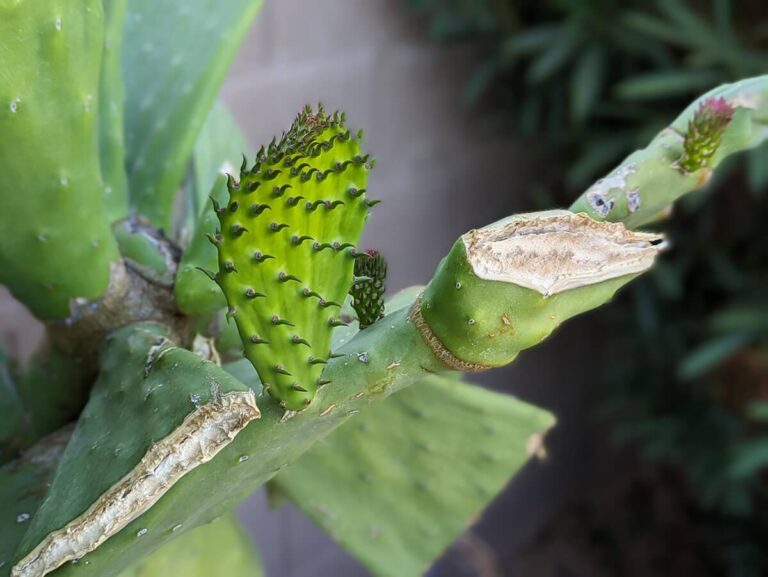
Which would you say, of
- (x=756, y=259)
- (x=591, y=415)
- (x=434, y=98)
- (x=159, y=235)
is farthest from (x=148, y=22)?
(x=591, y=415)

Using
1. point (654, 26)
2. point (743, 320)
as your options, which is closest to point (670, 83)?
point (654, 26)

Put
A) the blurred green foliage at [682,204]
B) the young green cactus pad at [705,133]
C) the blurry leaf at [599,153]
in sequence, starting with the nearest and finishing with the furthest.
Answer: the young green cactus pad at [705,133] → the blurred green foliage at [682,204] → the blurry leaf at [599,153]

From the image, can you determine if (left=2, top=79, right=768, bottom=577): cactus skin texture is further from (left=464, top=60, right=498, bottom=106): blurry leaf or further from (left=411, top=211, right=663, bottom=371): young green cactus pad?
(left=464, top=60, right=498, bottom=106): blurry leaf

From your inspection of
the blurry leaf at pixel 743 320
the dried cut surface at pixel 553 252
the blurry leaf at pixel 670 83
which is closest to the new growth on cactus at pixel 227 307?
the dried cut surface at pixel 553 252

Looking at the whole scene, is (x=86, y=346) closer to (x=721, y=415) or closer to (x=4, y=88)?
(x=4, y=88)

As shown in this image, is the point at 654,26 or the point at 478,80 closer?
the point at 654,26

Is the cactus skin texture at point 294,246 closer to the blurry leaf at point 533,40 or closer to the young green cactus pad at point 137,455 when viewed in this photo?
the young green cactus pad at point 137,455

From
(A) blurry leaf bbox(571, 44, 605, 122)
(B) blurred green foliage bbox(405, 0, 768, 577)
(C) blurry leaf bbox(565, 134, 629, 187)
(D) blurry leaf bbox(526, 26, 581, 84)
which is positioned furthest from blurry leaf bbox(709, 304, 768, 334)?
(D) blurry leaf bbox(526, 26, 581, 84)

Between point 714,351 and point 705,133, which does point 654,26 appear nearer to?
point 714,351
